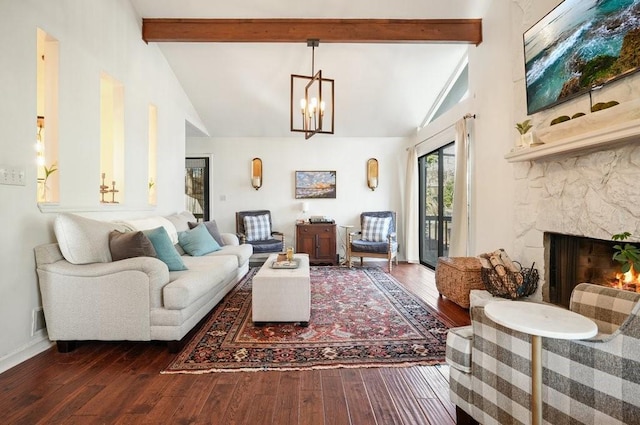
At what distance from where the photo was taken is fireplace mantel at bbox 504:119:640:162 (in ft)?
5.54

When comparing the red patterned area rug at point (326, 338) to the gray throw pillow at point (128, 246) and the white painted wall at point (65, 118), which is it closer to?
the gray throw pillow at point (128, 246)

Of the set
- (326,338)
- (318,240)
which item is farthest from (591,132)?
(318,240)

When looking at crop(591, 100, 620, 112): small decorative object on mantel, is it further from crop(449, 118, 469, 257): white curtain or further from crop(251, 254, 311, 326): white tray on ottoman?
crop(251, 254, 311, 326): white tray on ottoman

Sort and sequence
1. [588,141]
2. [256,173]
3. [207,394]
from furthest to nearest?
[256,173]
[588,141]
[207,394]

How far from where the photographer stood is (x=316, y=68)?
15.8 feet

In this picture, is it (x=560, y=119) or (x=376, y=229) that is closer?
(x=560, y=119)

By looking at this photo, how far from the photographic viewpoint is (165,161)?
4598mm

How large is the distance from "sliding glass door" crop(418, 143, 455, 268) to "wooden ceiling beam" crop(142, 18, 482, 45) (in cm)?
160

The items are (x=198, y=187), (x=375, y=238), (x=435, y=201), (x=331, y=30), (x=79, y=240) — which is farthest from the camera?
(x=198, y=187)

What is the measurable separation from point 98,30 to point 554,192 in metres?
4.31

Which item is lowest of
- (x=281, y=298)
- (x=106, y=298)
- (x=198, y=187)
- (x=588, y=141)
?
(x=281, y=298)

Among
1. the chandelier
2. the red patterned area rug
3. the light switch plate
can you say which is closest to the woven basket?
the red patterned area rug

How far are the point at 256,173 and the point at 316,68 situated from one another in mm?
2379

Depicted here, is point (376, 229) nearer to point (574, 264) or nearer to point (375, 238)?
point (375, 238)
